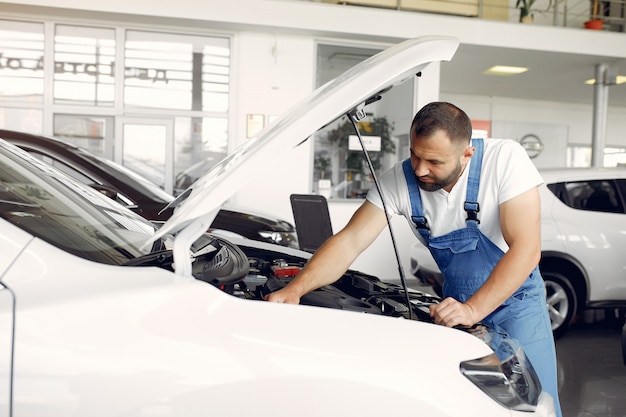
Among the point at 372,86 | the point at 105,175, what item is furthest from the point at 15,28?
the point at 372,86

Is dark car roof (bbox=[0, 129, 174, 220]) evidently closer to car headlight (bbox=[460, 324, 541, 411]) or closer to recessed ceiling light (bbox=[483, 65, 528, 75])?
car headlight (bbox=[460, 324, 541, 411])

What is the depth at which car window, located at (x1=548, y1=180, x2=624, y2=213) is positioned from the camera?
5033 millimetres

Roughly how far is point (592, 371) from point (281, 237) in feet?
8.79

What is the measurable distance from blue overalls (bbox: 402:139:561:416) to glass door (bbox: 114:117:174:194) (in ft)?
20.7

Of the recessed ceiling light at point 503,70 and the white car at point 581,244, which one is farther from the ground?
the recessed ceiling light at point 503,70

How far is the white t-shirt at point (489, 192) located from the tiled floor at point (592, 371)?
6.58ft

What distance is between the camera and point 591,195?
5070 millimetres

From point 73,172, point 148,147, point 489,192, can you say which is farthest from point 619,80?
point 489,192

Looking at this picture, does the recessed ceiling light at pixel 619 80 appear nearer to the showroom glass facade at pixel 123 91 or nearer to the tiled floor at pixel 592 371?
the tiled floor at pixel 592 371

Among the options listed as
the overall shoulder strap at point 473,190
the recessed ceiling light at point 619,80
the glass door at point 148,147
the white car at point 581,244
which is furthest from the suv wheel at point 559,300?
the recessed ceiling light at point 619,80

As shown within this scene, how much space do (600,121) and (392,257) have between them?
4574mm

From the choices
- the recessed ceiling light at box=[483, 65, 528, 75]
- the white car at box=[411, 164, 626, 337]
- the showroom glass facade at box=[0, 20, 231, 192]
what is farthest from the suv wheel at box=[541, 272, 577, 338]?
the recessed ceiling light at box=[483, 65, 528, 75]

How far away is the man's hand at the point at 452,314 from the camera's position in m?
1.70

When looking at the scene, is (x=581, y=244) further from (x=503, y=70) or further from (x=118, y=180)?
(x=503, y=70)
